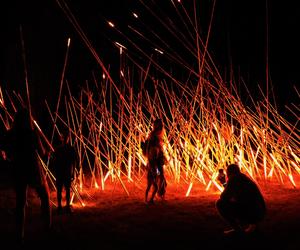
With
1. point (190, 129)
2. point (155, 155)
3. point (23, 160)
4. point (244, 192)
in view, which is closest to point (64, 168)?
point (155, 155)

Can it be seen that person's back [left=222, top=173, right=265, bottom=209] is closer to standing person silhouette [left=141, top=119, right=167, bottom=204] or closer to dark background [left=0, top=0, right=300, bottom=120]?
standing person silhouette [left=141, top=119, right=167, bottom=204]

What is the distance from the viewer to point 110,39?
11852mm

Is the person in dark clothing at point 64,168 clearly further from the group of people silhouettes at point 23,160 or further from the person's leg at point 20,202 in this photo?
the person's leg at point 20,202

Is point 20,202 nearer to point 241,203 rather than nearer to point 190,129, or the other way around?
point 241,203

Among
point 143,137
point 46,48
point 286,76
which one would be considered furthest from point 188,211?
point 286,76

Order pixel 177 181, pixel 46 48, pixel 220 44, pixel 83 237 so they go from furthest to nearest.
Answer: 1. pixel 220 44
2. pixel 46 48
3. pixel 177 181
4. pixel 83 237

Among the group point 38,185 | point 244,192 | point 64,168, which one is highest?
point 64,168

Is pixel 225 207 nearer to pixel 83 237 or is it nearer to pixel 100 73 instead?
pixel 83 237

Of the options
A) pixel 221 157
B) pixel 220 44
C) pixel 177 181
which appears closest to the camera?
pixel 221 157

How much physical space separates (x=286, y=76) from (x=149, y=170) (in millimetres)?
11596

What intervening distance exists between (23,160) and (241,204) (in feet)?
7.58

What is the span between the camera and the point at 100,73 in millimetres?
15805

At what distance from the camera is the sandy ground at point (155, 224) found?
4.19 m

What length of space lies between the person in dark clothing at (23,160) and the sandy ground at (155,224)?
0.43 m
